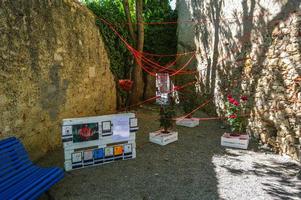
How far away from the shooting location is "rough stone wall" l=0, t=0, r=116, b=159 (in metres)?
3.24

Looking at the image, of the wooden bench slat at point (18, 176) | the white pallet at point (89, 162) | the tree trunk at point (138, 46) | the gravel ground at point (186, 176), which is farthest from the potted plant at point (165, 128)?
the tree trunk at point (138, 46)

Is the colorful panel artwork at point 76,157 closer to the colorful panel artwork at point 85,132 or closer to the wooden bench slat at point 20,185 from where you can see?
the colorful panel artwork at point 85,132

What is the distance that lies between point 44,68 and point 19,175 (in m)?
1.77

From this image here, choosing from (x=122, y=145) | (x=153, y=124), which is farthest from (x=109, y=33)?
(x=122, y=145)

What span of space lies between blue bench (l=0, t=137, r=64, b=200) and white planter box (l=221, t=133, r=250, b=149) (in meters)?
2.92

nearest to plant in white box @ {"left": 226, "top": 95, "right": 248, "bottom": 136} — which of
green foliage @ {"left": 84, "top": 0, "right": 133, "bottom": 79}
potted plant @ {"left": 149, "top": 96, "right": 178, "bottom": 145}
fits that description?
potted plant @ {"left": 149, "top": 96, "right": 178, "bottom": 145}

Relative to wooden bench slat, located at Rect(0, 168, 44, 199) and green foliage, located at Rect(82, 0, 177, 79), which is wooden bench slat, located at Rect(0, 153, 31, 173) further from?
green foliage, located at Rect(82, 0, 177, 79)

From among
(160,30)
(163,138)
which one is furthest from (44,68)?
(160,30)

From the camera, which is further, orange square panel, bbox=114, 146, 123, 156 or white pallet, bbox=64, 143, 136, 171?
orange square panel, bbox=114, 146, 123, 156

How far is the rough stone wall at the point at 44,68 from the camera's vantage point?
3236 millimetres

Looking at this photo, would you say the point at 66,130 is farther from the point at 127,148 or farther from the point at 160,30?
the point at 160,30

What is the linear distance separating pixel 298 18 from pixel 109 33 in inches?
159

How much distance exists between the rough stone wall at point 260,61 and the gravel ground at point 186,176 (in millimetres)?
500

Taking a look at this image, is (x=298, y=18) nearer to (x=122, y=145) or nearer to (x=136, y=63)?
(x=122, y=145)
